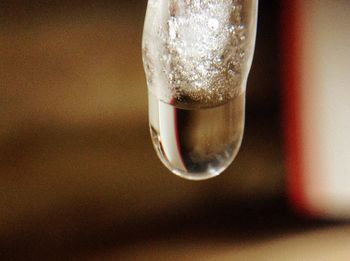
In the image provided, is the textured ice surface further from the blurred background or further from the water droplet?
the blurred background

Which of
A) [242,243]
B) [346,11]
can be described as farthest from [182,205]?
[346,11]

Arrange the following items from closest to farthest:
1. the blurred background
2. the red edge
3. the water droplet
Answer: the water droplet < the blurred background < the red edge

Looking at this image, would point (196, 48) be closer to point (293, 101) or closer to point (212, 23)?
point (212, 23)

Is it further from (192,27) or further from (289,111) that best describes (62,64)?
(192,27)

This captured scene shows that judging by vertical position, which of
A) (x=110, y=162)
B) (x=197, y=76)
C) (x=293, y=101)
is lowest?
(x=197, y=76)

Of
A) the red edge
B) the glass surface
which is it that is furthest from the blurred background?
the glass surface

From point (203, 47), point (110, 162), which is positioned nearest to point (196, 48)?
point (203, 47)
